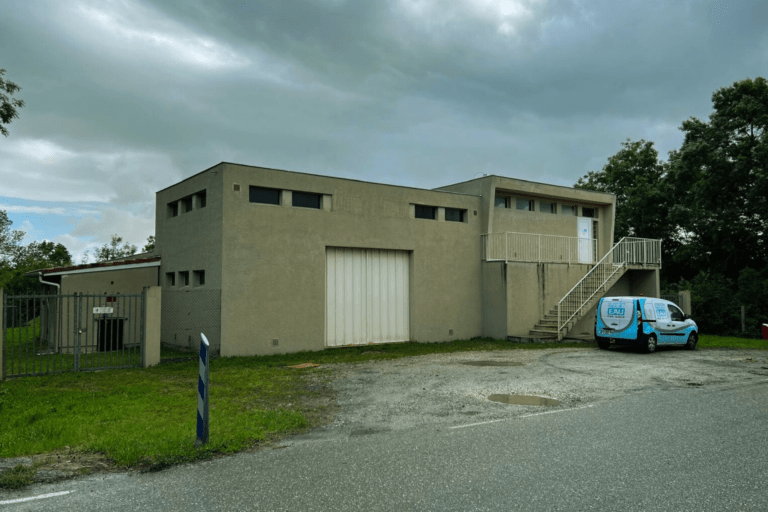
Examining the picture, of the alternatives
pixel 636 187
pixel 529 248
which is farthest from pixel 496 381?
pixel 636 187

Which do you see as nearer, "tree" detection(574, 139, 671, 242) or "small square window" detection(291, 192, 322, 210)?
"small square window" detection(291, 192, 322, 210)

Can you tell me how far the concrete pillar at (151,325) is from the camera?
13844 millimetres

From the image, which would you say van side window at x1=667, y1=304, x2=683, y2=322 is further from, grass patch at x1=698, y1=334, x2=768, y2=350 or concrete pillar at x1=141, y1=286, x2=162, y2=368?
concrete pillar at x1=141, y1=286, x2=162, y2=368

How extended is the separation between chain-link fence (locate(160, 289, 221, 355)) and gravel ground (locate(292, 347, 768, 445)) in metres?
4.07

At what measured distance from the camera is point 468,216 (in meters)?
21.7

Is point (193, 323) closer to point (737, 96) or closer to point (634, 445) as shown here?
point (634, 445)

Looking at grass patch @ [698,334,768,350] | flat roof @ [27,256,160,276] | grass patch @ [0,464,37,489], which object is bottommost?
grass patch @ [698,334,768,350]

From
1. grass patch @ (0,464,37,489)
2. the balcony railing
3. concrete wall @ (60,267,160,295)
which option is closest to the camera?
grass patch @ (0,464,37,489)

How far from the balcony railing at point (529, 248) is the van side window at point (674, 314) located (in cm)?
528

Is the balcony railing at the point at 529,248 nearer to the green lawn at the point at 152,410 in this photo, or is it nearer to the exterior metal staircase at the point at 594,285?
the exterior metal staircase at the point at 594,285

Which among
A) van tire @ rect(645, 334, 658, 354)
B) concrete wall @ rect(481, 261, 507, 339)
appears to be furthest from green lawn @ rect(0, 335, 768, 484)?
van tire @ rect(645, 334, 658, 354)

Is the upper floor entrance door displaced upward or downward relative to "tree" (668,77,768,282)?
downward

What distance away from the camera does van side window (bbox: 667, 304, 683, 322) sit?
17656mm

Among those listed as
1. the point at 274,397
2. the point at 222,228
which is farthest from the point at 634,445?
the point at 222,228
